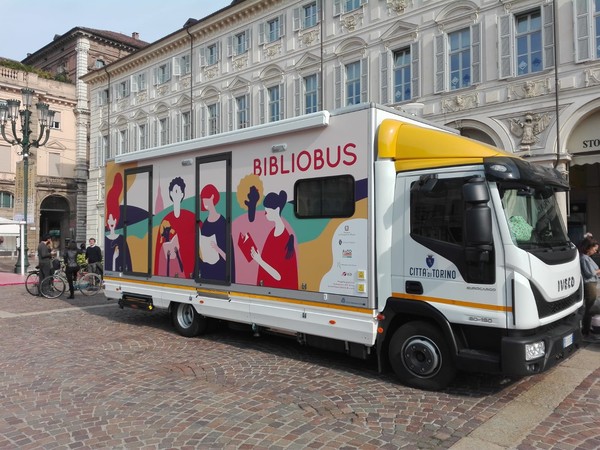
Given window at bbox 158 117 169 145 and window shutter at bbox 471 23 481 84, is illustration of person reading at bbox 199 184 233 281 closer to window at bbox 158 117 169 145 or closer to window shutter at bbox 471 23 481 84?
window shutter at bbox 471 23 481 84

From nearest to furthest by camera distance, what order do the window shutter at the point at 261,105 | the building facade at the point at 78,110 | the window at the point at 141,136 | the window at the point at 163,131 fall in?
the window shutter at the point at 261,105 < the window at the point at 163,131 < the window at the point at 141,136 < the building facade at the point at 78,110

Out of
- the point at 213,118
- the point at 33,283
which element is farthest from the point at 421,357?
the point at 213,118

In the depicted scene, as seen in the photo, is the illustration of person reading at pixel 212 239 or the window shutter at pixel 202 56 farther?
the window shutter at pixel 202 56

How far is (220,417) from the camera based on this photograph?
4586mm

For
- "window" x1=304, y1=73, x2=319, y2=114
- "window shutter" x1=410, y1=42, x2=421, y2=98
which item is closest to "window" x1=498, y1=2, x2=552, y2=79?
"window shutter" x1=410, y1=42, x2=421, y2=98

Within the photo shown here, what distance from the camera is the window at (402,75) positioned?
64.7 feet

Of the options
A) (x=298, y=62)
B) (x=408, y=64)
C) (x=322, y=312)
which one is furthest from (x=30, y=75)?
(x=322, y=312)

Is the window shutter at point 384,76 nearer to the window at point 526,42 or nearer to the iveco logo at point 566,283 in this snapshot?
the window at point 526,42

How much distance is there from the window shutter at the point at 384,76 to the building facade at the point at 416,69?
41 millimetres

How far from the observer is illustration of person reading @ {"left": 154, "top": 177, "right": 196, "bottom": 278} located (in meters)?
7.95

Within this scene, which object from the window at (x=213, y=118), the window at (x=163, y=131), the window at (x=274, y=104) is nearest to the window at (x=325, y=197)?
the window at (x=274, y=104)

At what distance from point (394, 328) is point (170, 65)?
29.7m

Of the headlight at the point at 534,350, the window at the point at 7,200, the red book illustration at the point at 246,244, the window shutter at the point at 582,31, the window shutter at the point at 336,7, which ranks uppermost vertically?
the window shutter at the point at 336,7

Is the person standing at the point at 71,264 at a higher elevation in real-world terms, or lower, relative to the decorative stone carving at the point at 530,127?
lower
